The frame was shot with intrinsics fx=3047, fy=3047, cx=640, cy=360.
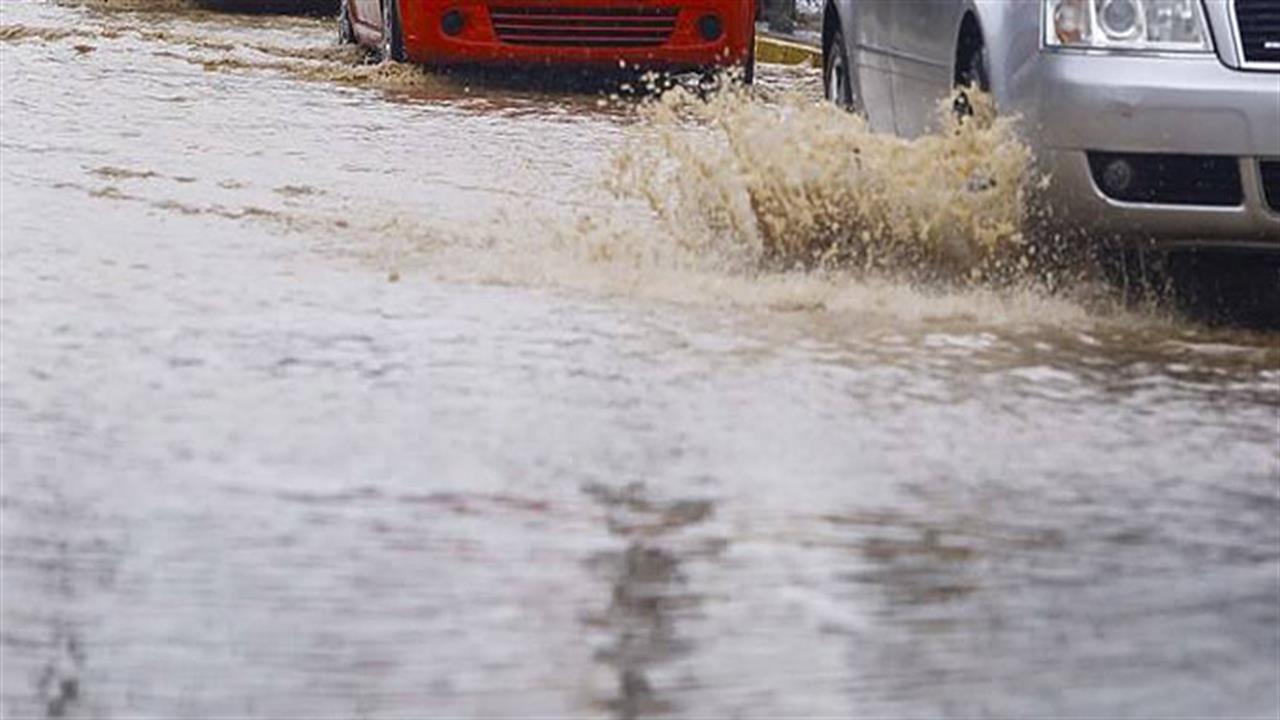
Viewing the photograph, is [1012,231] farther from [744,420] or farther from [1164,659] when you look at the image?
[1164,659]

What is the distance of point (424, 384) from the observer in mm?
6875

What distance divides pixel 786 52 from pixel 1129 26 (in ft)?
42.9

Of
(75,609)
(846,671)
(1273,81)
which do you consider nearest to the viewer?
(846,671)

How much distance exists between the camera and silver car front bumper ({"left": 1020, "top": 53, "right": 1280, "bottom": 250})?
26.0 feet

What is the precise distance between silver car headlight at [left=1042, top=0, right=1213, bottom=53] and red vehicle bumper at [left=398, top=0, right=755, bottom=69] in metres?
8.89

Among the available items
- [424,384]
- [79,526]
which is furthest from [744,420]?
[79,526]

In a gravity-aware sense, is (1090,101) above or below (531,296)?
above

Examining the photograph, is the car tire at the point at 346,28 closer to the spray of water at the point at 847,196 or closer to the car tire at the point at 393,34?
the car tire at the point at 393,34

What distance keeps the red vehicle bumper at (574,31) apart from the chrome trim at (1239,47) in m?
8.99

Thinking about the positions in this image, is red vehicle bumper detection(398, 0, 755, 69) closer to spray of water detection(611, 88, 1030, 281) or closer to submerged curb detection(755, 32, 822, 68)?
submerged curb detection(755, 32, 822, 68)

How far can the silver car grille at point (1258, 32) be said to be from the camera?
26.3 feet

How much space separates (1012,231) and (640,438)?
2357mm

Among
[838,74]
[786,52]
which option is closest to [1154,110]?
[838,74]

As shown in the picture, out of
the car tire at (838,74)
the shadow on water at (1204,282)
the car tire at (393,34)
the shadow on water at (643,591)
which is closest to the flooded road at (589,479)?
the shadow on water at (643,591)
